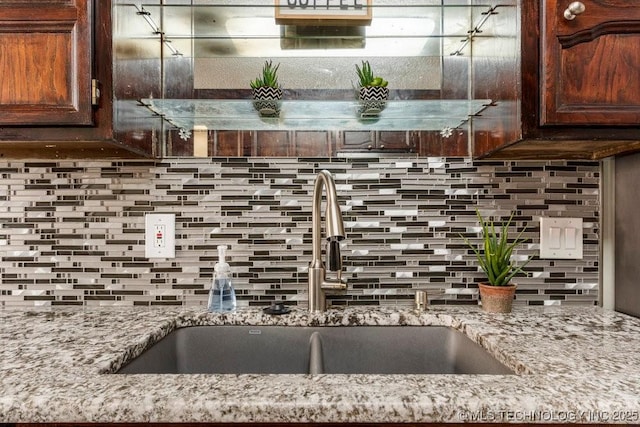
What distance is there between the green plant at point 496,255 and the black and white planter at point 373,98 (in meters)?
0.45

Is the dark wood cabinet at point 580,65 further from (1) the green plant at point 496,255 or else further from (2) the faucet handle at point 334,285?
(2) the faucet handle at point 334,285

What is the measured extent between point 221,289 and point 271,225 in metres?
0.23

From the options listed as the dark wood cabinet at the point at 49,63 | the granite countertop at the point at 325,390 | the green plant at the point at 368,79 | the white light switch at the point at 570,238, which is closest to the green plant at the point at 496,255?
the white light switch at the point at 570,238

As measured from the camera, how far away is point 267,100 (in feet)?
3.44

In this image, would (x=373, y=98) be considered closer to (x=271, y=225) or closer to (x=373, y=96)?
(x=373, y=96)

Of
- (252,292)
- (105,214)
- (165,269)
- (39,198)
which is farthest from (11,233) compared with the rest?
(252,292)

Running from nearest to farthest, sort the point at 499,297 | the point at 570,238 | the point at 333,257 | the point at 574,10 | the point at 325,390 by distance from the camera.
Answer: the point at 325,390 → the point at 574,10 → the point at 333,257 → the point at 499,297 → the point at 570,238

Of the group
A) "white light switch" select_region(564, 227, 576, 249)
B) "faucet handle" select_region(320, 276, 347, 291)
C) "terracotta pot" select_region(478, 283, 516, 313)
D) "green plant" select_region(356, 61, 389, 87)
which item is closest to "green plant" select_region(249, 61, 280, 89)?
"green plant" select_region(356, 61, 389, 87)

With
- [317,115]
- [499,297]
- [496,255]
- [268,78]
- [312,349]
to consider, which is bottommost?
[312,349]

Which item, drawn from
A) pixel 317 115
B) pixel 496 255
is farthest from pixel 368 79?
pixel 496 255

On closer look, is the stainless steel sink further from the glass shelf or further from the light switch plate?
the glass shelf

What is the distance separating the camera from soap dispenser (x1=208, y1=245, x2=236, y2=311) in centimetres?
111

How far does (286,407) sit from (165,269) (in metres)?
0.75

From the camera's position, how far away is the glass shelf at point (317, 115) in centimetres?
102
